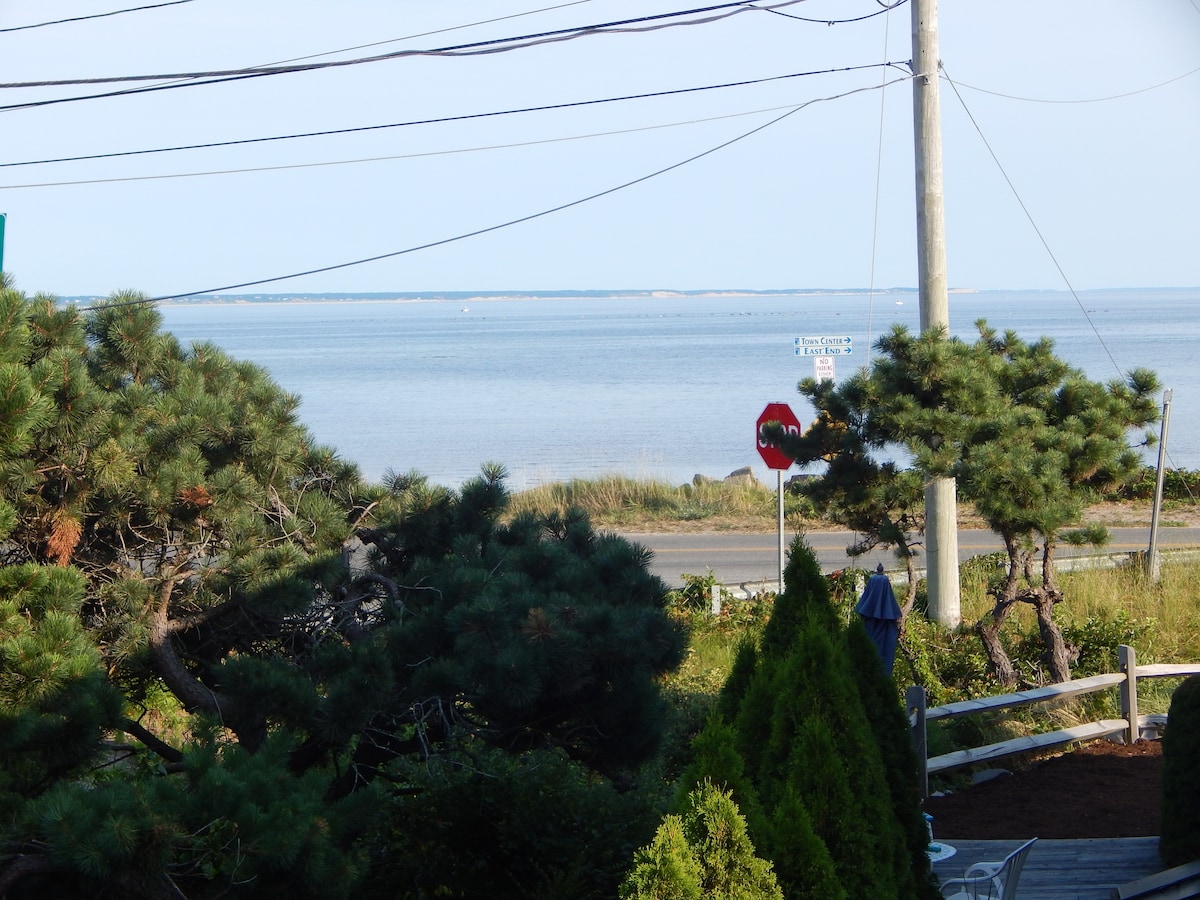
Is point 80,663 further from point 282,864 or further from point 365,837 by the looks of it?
point 365,837

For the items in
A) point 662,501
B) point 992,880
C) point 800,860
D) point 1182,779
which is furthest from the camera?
point 662,501

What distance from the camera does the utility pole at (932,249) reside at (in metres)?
11.4

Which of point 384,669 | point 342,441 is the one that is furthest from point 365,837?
point 342,441

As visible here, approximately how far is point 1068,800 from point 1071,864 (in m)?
1.57

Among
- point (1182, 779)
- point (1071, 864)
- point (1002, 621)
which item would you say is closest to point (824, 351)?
point (1002, 621)

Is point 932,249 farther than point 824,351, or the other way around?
point 824,351

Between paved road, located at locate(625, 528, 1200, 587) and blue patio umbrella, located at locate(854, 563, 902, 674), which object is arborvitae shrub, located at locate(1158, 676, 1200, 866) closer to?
blue patio umbrella, located at locate(854, 563, 902, 674)

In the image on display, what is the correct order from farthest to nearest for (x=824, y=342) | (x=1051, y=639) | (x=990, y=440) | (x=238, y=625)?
1. (x=824, y=342)
2. (x=1051, y=639)
3. (x=990, y=440)
4. (x=238, y=625)

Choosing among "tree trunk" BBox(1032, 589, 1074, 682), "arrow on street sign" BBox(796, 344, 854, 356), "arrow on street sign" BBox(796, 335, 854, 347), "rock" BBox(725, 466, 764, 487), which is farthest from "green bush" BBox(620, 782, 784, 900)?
"rock" BBox(725, 466, 764, 487)

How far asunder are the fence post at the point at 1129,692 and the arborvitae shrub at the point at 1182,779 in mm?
2740

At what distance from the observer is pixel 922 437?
8.98 meters

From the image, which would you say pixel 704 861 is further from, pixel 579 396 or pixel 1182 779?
pixel 579 396

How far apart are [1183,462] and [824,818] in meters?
31.6

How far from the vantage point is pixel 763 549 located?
19.2 meters
